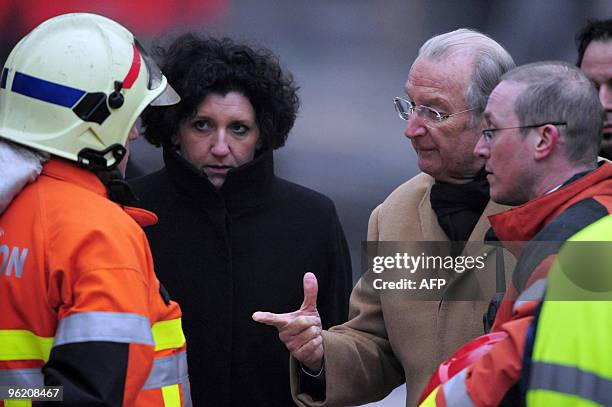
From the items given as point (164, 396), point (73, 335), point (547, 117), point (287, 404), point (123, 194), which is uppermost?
Answer: point (547, 117)

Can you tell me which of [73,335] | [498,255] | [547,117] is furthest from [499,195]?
[73,335]

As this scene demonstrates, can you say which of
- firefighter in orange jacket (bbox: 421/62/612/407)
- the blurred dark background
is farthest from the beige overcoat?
the blurred dark background

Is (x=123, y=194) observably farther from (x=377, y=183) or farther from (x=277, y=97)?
(x=377, y=183)

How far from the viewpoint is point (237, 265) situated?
4113 millimetres

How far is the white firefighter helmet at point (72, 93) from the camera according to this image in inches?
119

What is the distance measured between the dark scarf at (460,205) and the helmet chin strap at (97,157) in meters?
1.18

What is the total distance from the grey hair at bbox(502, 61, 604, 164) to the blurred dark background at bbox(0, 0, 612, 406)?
3.14 m

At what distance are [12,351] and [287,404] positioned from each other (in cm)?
140

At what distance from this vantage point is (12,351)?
9.39 feet

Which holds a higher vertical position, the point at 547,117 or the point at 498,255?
the point at 547,117

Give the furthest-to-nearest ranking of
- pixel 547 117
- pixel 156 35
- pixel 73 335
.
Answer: pixel 156 35 < pixel 547 117 < pixel 73 335

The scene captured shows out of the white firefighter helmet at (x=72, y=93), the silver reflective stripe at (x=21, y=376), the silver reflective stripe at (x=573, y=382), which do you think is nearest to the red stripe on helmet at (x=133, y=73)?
the white firefighter helmet at (x=72, y=93)

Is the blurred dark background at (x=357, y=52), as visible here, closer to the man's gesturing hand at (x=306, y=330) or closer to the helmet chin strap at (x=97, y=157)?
the man's gesturing hand at (x=306, y=330)

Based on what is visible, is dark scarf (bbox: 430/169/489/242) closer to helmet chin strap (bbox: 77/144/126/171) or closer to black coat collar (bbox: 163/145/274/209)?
black coat collar (bbox: 163/145/274/209)
